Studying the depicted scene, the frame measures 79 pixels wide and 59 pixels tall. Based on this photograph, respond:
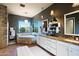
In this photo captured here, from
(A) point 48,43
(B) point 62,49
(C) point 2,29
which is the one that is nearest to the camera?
(B) point 62,49

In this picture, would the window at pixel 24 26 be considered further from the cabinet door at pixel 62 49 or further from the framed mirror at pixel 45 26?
the framed mirror at pixel 45 26

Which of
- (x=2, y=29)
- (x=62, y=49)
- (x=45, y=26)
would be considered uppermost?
(x=45, y=26)

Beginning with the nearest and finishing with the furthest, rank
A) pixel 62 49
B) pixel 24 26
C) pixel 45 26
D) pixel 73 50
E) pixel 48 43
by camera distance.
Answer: pixel 73 50
pixel 62 49
pixel 24 26
pixel 48 43
pixel 45 26

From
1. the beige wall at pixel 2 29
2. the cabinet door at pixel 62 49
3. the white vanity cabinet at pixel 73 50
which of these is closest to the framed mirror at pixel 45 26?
the cabinet door at pixel 62 49

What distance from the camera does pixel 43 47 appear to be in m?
3.63

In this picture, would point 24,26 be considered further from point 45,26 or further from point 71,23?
point 71,23

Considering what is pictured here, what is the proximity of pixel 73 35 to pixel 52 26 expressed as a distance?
1.17 metres

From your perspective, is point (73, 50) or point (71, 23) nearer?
point (73, 50)

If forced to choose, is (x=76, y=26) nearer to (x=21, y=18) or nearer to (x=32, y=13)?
(x=32, y=13)

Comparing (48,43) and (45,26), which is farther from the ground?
(45,26)

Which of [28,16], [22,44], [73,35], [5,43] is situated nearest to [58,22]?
[73,35]

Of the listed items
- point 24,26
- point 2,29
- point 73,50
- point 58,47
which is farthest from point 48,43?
point 2,29

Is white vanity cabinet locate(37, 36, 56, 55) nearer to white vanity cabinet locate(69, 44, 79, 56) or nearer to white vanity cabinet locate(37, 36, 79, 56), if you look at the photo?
white vanity cabinet locate(37, 36, 79, 56)

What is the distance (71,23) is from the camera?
2969 mm
